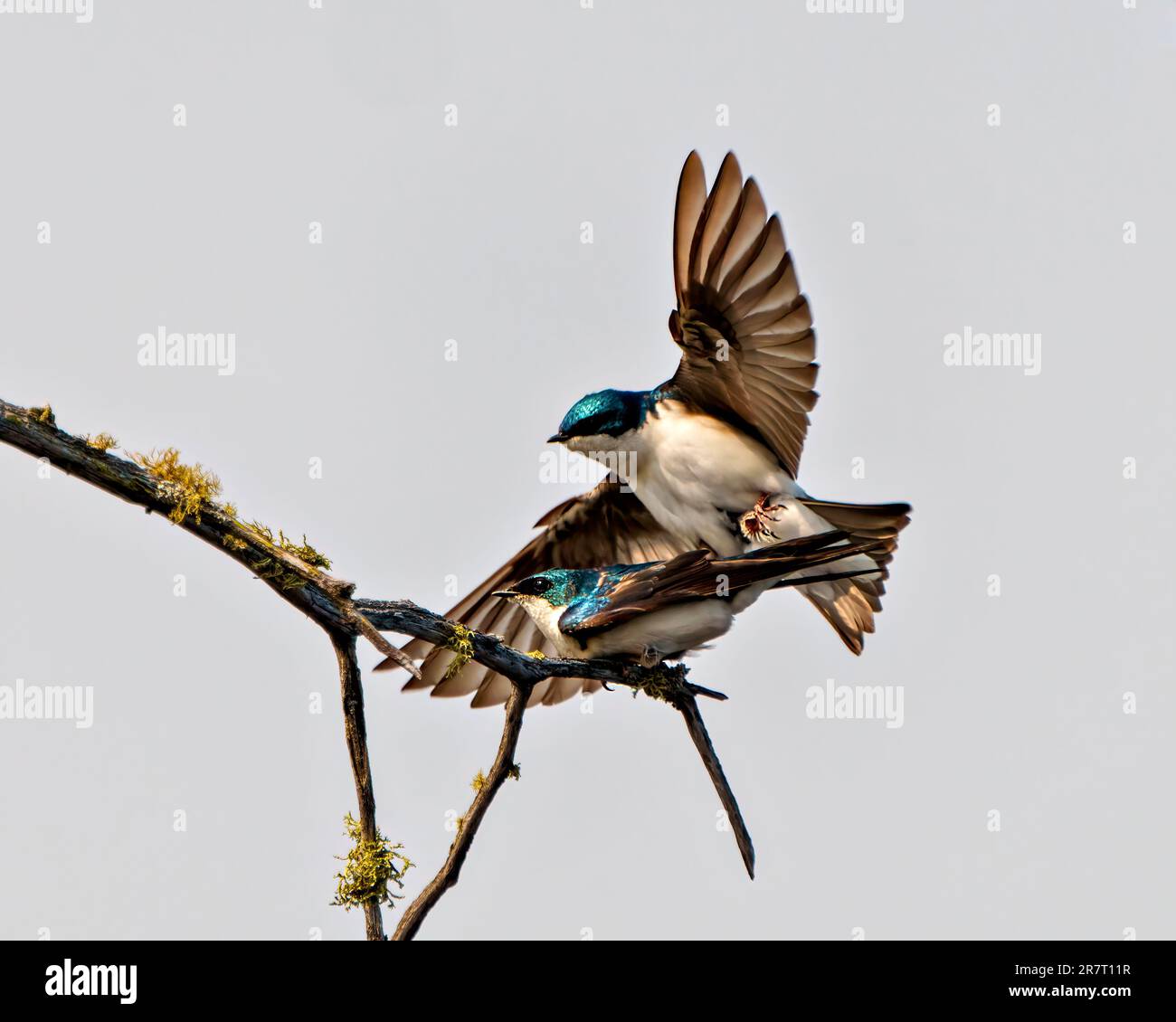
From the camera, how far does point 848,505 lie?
7508 mm

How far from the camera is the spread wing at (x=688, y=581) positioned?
19.5ft

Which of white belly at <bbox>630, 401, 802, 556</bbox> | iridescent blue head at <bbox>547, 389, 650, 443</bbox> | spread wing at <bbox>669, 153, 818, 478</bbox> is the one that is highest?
spread wing at <bbox>669, 153, 818, 478</bbox>

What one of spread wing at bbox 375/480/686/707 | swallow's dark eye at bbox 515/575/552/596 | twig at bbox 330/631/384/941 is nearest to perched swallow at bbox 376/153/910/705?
spread wing at bbox 375/480/686/707

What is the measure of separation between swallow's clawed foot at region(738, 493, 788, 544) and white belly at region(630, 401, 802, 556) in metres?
0.04

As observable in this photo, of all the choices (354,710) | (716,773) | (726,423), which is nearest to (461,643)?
(354,710)

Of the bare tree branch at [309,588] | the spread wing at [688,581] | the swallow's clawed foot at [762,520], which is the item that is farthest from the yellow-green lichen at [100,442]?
the swallow's clawed foot at [762,520]

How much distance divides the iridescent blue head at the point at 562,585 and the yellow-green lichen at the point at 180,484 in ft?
7.78

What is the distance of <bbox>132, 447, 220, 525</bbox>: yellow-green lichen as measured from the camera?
4.36 metres

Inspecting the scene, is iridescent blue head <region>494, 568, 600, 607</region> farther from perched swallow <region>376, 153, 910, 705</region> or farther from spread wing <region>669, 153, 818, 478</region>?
spread wing <region>669, 153, 818, 478</region>

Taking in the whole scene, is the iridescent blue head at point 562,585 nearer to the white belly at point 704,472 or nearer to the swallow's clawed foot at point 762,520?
the white belly at point 704,472

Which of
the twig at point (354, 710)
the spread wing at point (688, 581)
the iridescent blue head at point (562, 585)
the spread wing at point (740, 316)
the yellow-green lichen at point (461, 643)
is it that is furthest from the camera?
the spread wing at point (740, 316)

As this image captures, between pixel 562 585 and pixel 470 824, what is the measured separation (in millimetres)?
1925

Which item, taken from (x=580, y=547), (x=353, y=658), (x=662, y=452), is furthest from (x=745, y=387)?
(x=353, y=658)

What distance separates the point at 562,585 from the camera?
654 centimetres
